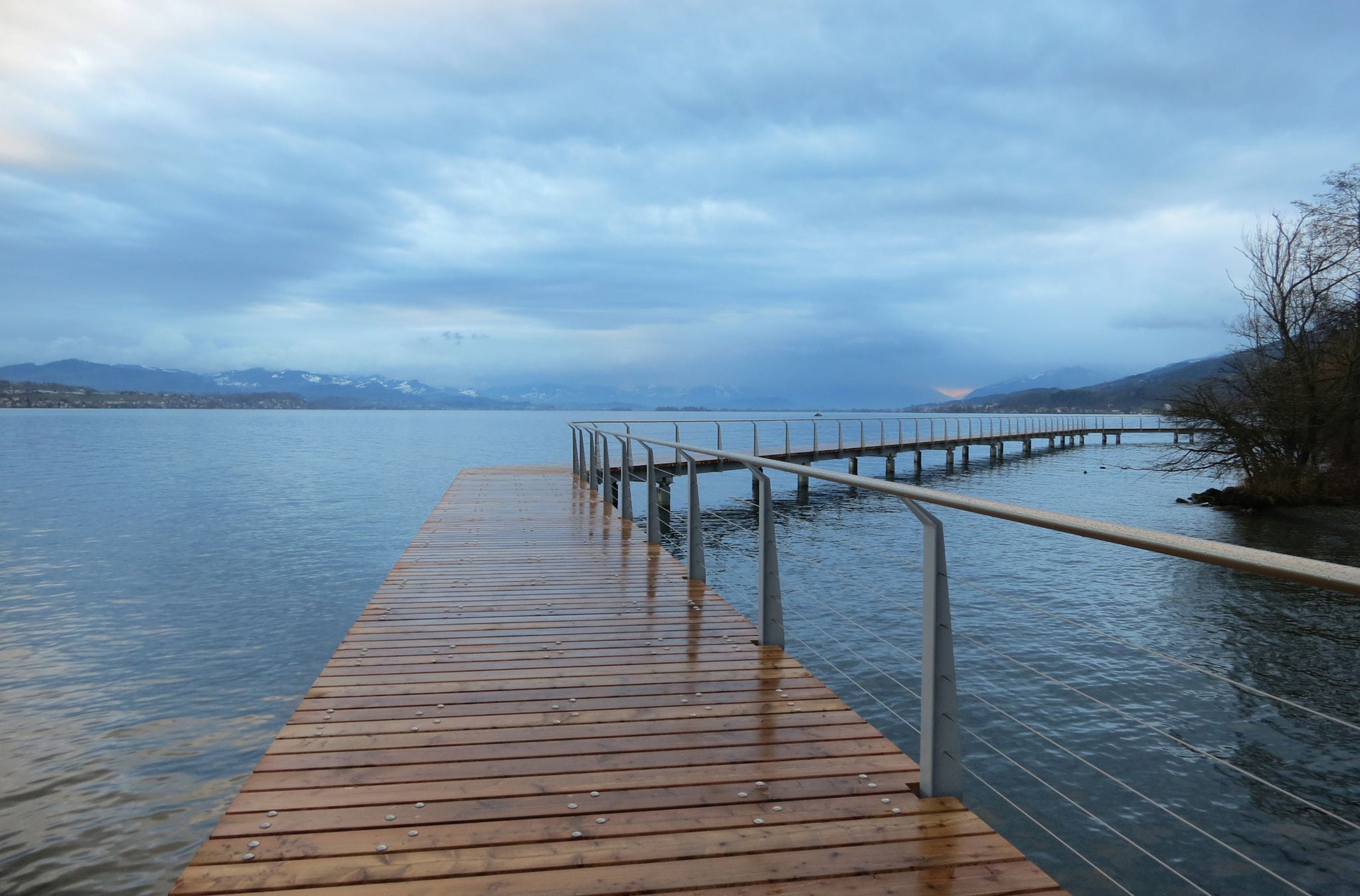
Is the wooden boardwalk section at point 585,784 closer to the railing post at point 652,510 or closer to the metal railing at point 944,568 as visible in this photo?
the metal railing at point 944,568

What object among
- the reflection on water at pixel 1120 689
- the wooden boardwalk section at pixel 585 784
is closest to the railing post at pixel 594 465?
the reflection on water at pixel 1120 689

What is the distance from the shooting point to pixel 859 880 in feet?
5.77

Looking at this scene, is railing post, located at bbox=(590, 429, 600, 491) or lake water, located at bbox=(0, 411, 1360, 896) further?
railing post, located at bbox=(590, 429, 600, 491)

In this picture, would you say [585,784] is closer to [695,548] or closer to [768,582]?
[768,582]

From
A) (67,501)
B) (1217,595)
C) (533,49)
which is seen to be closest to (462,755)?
(1217,595)

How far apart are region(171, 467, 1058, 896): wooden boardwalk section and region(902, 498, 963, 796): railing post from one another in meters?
0.07

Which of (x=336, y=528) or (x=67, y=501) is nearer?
(x=336, y=528)

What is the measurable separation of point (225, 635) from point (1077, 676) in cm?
816

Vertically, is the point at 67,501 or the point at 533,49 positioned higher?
the point at 533,49

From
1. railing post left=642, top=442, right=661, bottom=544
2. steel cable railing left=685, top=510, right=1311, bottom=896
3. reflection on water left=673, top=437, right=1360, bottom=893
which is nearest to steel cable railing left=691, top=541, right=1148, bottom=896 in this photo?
steel cable railing left=685, top=510, right=1311, bottom=896

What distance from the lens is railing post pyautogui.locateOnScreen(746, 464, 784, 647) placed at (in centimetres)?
343

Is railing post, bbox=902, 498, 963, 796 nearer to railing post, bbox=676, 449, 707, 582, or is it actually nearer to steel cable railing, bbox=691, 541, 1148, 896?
steel cable railing, bbox=691, 541, 1148, 896

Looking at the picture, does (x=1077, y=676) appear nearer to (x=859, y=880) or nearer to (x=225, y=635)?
(x=859, y=880)

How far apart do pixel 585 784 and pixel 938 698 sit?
103 centimetres
